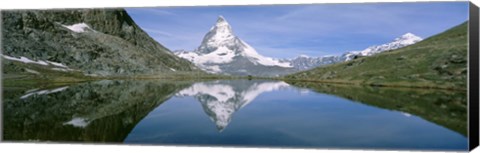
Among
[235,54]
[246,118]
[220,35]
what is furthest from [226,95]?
[246,118]

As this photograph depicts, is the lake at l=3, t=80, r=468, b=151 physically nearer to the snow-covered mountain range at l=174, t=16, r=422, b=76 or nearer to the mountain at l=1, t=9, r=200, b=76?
the snow-covered mountain range at l=174, t=16, r=422, b=76

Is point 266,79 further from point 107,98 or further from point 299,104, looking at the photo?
point 107,98

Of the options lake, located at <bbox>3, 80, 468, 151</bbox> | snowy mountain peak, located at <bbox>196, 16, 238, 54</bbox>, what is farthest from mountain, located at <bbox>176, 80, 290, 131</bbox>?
snowy mountain peak, located at <bbox>196, 16, 238, 54</bbox>

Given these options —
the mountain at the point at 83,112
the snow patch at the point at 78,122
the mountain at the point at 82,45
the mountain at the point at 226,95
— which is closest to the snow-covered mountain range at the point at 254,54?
the mountain at the point at 226,95

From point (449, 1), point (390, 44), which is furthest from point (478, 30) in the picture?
point (390, 44)

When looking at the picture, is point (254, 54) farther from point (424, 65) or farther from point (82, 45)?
point (82, 45)

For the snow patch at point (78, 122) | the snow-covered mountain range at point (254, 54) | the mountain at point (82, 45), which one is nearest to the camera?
the snow patch at point (78, 122)

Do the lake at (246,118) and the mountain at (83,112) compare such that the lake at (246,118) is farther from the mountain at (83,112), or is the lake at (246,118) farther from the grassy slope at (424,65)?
the grassy slope at (424,65)
